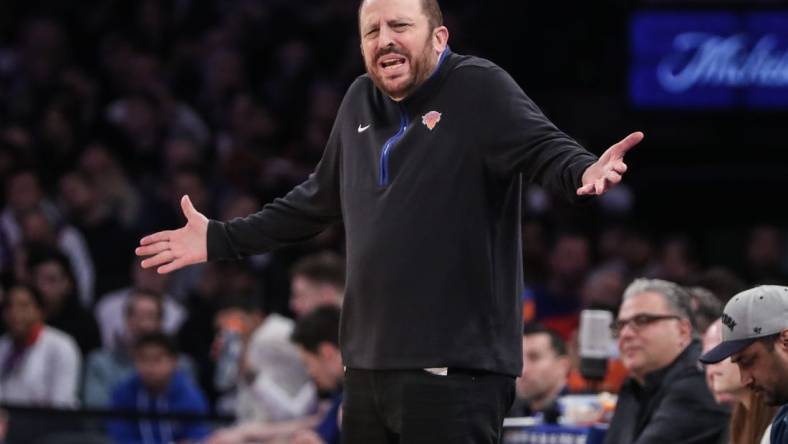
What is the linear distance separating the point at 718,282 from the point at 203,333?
354 cm

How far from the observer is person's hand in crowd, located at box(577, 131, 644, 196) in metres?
3.34

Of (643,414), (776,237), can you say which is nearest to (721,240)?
(776,237)

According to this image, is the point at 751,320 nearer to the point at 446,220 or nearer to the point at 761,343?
the point at 761,343

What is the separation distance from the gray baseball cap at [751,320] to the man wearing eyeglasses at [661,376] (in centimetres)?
99

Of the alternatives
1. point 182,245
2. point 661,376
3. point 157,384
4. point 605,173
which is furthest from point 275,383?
point 605,173

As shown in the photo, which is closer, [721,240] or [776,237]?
[776,237]

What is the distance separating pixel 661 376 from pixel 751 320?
127 cm

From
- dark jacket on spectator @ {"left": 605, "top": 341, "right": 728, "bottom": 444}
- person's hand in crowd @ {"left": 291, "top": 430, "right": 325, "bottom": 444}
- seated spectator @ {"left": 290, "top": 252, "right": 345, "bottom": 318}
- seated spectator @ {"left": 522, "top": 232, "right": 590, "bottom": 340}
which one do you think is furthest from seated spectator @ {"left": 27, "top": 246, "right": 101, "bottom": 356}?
dark jacket on spectator @ {"left": 605, "top": 341, "right": 728, "bottom": 444}

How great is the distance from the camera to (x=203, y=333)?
1007cm

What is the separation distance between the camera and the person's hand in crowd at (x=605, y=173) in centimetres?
334

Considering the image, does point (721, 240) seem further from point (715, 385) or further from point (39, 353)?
point (715, 385)

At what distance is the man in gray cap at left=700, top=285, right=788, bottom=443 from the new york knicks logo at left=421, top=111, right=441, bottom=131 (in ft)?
4.04

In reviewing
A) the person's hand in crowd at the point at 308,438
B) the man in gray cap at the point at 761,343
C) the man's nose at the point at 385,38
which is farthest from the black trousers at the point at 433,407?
the person's hand in crowd at the point at 308,438

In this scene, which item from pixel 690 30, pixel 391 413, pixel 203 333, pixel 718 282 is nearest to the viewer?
pixel 391 413
